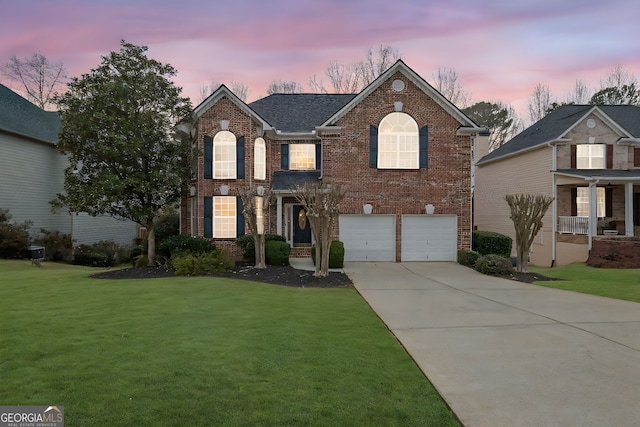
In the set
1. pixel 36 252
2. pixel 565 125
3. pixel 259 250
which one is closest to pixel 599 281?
pixel 565 125

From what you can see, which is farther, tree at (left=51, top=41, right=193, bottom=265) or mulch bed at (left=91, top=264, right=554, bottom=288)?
tree at (left=51, top=41, right=193, bottom=265)

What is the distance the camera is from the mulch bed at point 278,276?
11727 millimetres

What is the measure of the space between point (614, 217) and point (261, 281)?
20184mm

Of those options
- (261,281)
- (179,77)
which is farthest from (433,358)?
(179,77)

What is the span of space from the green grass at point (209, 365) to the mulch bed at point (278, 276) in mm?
3451

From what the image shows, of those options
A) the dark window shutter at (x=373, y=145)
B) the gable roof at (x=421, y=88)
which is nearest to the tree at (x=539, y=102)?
the gable roof at (x=421, y=88)

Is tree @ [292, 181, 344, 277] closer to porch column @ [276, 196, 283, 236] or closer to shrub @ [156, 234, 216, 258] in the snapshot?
porch column @ [276, 196, 283, 236]

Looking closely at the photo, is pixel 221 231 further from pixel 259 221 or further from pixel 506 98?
pixel 506 98

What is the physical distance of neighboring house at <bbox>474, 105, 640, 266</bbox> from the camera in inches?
741

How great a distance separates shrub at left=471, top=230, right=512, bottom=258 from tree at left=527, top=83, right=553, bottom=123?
26437mm

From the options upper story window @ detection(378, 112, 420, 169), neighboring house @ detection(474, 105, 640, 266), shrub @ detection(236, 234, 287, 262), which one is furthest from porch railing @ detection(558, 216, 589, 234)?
shrub @ detection(236, 234, 287, 262)

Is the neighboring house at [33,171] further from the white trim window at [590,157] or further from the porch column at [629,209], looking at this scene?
the porch column at [629,209]

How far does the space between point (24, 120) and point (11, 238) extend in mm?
7806

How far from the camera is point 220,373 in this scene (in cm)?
444
